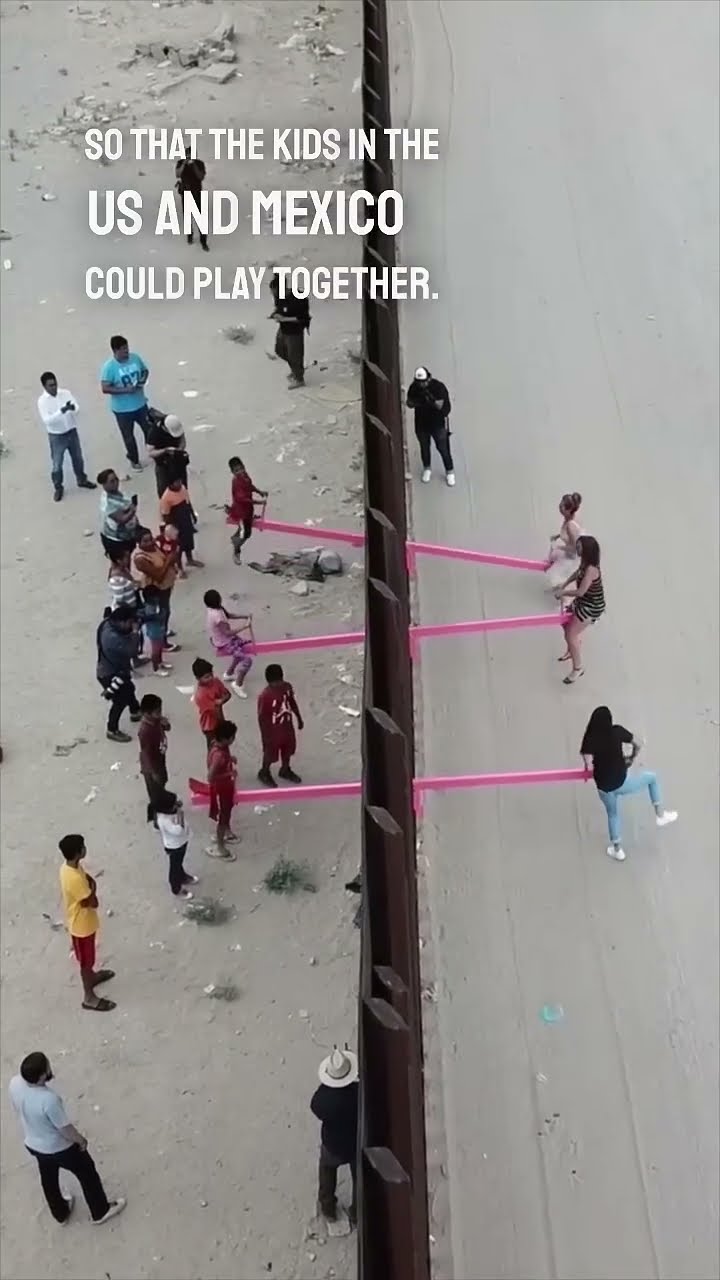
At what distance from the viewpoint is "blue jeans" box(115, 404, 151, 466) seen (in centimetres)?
911

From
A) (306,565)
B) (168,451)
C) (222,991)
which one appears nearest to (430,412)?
(306,565)

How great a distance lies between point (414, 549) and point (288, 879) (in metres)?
2.62

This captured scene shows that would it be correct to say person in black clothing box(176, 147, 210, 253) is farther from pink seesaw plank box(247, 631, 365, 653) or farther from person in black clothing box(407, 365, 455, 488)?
pink seesaw plank box(247, 631, 365, 653)

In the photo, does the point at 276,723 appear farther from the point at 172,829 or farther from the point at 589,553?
the point at 589,553

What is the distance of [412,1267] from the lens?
9.84 ft

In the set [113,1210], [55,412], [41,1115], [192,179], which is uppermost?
[192,179]

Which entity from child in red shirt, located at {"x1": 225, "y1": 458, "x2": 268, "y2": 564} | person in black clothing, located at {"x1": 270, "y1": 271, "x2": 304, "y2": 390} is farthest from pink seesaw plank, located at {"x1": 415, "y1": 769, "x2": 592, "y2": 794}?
person in black clothing, located at {"x1": 270, "y1": 271, "x2": 304, "y2": 390}

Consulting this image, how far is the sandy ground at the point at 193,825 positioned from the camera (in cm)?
525

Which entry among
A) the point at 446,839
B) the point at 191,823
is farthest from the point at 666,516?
the point at 191,823

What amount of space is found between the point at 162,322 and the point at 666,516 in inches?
212

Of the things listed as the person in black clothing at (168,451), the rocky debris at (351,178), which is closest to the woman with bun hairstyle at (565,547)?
the person in black clothing at (168,451)

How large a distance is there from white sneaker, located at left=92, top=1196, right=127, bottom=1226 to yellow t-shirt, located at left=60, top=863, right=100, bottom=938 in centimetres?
118

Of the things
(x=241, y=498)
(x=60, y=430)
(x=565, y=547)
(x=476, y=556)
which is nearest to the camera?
(x=565, y=547)

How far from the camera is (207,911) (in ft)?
20.9
